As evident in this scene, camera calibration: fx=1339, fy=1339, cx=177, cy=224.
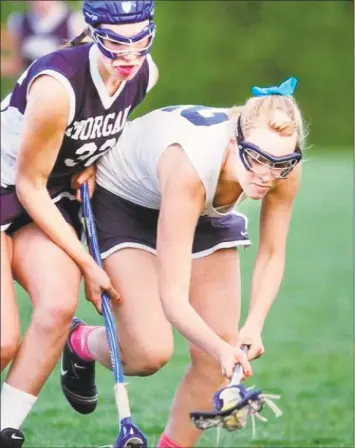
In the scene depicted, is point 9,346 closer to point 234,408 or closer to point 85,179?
point 85,179

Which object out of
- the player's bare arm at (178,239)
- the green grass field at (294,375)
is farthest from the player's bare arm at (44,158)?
the green grass field at (294,375)

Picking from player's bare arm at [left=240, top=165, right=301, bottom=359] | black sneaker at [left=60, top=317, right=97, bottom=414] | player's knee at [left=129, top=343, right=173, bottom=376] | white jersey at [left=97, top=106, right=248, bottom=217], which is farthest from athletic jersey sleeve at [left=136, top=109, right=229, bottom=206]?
black sneaker at [left=60, top=317, right=97, bottom=414]

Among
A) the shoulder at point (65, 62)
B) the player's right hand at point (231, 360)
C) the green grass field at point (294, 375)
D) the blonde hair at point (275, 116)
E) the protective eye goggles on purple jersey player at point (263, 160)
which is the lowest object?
the green grass field at point (294, 375)

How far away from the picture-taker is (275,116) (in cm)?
403

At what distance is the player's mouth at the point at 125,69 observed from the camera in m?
4.18

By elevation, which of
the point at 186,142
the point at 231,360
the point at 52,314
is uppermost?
the point at 186,142

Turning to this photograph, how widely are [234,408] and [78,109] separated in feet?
3.64

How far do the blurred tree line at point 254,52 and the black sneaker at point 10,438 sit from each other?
15873 millimetres

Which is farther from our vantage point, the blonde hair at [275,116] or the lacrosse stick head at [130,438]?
the lacrosse stick head at [130,438]

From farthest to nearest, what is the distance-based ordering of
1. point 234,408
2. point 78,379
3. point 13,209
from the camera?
point 78,379 < point 13,209 < point 234,408

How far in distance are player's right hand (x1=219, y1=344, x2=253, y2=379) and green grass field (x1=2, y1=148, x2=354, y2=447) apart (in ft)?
4.64

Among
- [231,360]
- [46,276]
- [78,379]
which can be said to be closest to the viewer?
[231,360]

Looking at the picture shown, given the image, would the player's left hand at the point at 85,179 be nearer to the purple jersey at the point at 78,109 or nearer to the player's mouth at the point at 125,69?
the purple jersey at the point at 78,109

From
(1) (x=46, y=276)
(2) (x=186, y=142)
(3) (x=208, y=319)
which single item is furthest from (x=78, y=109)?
(3) (x=208, y=319)
